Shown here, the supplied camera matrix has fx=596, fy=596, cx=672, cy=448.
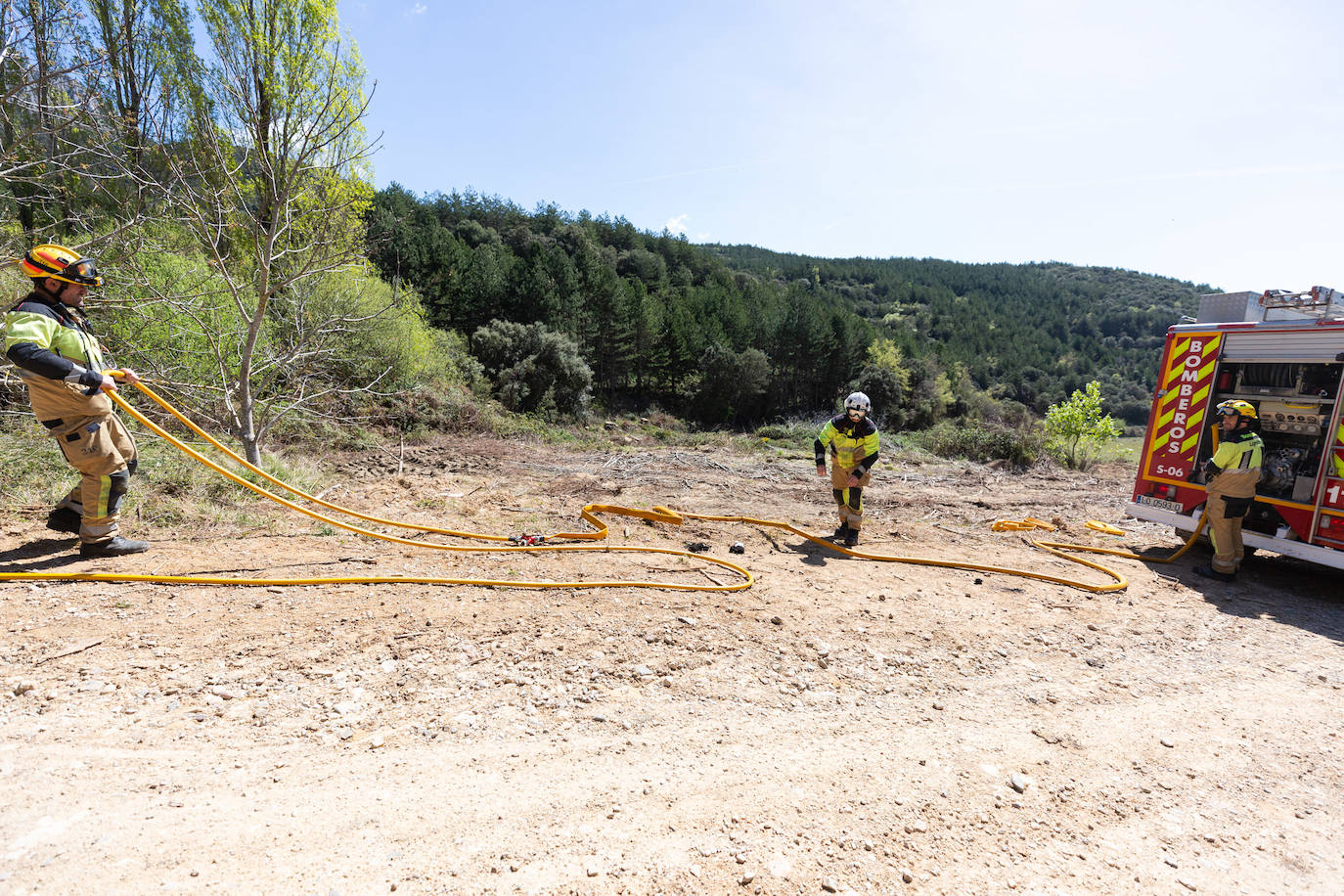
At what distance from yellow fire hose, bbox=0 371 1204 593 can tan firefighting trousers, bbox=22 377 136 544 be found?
19 cm

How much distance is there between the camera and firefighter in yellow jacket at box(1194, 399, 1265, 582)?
5969 millimetres

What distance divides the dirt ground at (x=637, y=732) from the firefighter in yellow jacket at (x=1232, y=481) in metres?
0.93

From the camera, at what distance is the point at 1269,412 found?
21.9ft

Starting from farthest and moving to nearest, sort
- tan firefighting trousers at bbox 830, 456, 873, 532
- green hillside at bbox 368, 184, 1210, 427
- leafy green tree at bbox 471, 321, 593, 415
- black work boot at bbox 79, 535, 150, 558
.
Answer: green hillside at bbox 368, 184, 1210, 427 < leafy green tree at bbox 471, 321, 593, 415 < tan firefighting trousers at bbox 830, 456, 873, 532 < black work boot at bbox 79, 535, 150, 558

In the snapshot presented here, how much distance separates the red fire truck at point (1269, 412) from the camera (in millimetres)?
5938

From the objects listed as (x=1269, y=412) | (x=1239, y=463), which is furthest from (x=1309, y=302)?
(x=1239, y=463)

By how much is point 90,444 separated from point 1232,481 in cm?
996

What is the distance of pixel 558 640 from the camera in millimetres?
3836

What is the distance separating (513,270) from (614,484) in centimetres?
2839

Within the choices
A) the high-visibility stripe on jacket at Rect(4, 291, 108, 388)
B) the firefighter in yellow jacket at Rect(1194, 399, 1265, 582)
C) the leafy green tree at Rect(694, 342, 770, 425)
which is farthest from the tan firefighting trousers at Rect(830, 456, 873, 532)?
the leafy green tree at Rect(694, 342, 770, 425)

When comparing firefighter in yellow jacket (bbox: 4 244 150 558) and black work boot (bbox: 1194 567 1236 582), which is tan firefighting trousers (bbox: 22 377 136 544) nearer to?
firefighter in yellow jacket (bbox: 4 244 150 558)

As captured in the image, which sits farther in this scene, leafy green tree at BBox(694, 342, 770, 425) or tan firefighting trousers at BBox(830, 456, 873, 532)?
leafy green tree at BBox(694, 342, 770, 425)

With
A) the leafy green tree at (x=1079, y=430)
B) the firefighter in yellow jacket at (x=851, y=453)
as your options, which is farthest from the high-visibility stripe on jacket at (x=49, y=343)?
the leafy green tree at (x=1079, y=430)

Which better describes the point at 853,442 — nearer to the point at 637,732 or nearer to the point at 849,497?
the point at 849,497
